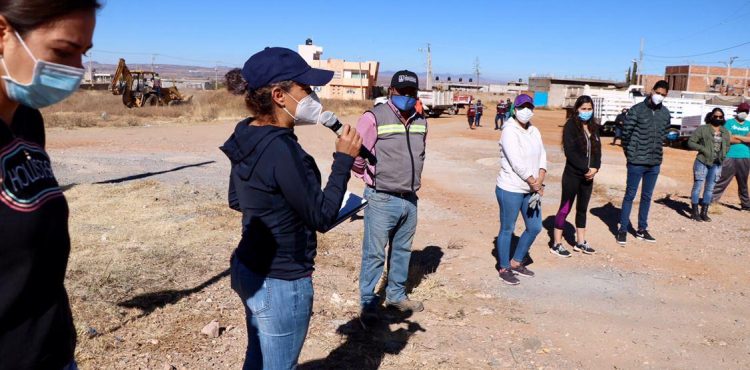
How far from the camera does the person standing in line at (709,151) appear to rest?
8.48 meters

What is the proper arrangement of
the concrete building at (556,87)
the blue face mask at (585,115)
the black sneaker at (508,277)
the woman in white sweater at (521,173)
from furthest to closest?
the concrete building at (556,87) → the blue face mask at (585,115) → the black sneaker at (508,277) → the woman in white sweater at (521,173)

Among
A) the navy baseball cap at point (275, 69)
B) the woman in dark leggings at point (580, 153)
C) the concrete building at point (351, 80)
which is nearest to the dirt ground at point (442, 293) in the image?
the woman in dark leggings at point (580, 153)

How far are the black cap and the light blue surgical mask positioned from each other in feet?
11.1

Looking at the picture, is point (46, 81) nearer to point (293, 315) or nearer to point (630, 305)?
point (293, 315)

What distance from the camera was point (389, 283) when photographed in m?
4.88

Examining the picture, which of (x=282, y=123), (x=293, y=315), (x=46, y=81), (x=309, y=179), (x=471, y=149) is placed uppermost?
(x=46, y=81)

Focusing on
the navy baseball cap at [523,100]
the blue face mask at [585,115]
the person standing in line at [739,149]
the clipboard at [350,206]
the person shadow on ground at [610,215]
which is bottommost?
the person shadow on ground at [610,215]

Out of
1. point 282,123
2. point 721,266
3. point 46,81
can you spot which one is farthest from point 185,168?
point 46,81

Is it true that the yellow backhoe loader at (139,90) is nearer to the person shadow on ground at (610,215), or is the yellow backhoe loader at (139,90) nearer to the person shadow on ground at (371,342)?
the person shadow on ground at (610,215)

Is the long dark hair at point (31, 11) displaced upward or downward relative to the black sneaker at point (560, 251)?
upward

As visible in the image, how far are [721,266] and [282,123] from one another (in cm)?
611

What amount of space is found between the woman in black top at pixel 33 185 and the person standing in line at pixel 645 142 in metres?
6.91

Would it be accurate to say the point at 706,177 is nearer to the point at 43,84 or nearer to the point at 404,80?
the point at 404,80

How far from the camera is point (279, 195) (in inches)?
88.3
